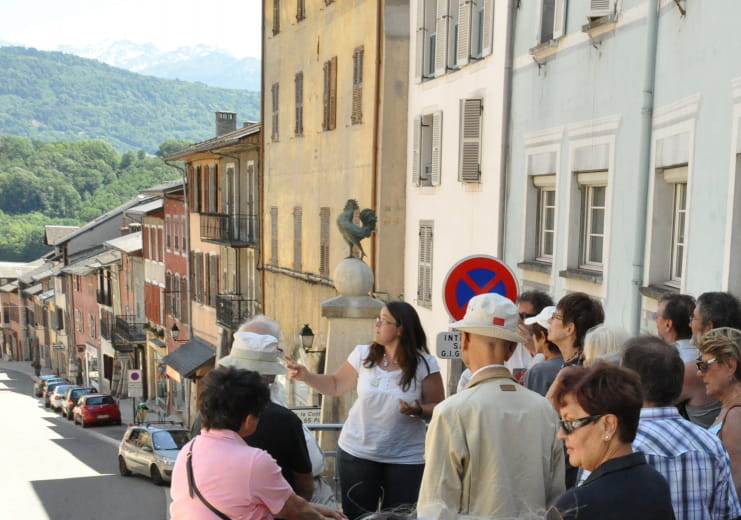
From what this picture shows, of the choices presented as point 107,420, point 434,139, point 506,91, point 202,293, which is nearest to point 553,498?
point 506,91

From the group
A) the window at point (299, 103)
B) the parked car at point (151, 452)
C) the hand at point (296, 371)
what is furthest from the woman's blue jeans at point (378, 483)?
the window at point (299, 103)

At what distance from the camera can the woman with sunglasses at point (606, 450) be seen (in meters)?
2.91

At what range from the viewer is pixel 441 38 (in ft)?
53.8

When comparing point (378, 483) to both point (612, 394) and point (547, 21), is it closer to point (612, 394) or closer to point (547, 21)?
point (612, 394)

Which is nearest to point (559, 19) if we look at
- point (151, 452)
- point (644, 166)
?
point (644, 166)

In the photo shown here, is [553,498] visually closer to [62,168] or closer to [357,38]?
[357,38]

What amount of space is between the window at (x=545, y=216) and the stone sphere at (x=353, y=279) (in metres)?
3.26

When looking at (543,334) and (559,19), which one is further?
(559,19)

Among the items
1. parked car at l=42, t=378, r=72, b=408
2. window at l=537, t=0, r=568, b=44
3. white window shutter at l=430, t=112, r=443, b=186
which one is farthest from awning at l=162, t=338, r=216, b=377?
window at l=537, t=0, r=568, b=44

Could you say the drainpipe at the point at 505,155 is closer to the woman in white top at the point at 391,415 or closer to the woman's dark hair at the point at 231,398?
the woman in white top at the point at 391,415

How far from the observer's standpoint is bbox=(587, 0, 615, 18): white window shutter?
1008cm

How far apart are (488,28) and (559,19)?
2.60 m

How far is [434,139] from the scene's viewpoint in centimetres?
1678

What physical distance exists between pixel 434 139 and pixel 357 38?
4.79 m
